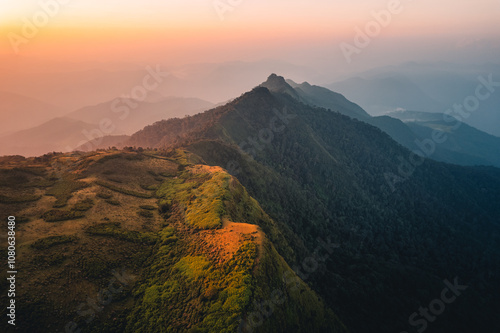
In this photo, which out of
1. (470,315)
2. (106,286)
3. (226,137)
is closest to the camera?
(106,286)

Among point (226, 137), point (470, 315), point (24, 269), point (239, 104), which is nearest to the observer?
point (24, 269)

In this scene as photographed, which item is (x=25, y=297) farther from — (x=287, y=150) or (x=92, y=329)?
(x=287, y=150)

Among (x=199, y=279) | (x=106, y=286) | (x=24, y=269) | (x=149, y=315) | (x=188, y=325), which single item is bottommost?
(x=188, y=325)

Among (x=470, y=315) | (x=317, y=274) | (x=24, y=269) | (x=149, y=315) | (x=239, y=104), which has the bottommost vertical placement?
(x=470, y=315)

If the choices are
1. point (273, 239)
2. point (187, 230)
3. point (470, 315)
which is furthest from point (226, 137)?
point (470, 315)

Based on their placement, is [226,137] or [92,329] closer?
[92,329]

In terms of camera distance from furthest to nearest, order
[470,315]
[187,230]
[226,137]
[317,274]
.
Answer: [226,137] → [470,315] → [317,274] → [187,230]

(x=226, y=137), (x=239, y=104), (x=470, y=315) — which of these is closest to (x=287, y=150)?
(x=226, y=137)

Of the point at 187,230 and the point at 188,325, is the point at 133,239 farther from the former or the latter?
the point at 188,325

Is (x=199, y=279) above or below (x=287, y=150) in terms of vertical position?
below
